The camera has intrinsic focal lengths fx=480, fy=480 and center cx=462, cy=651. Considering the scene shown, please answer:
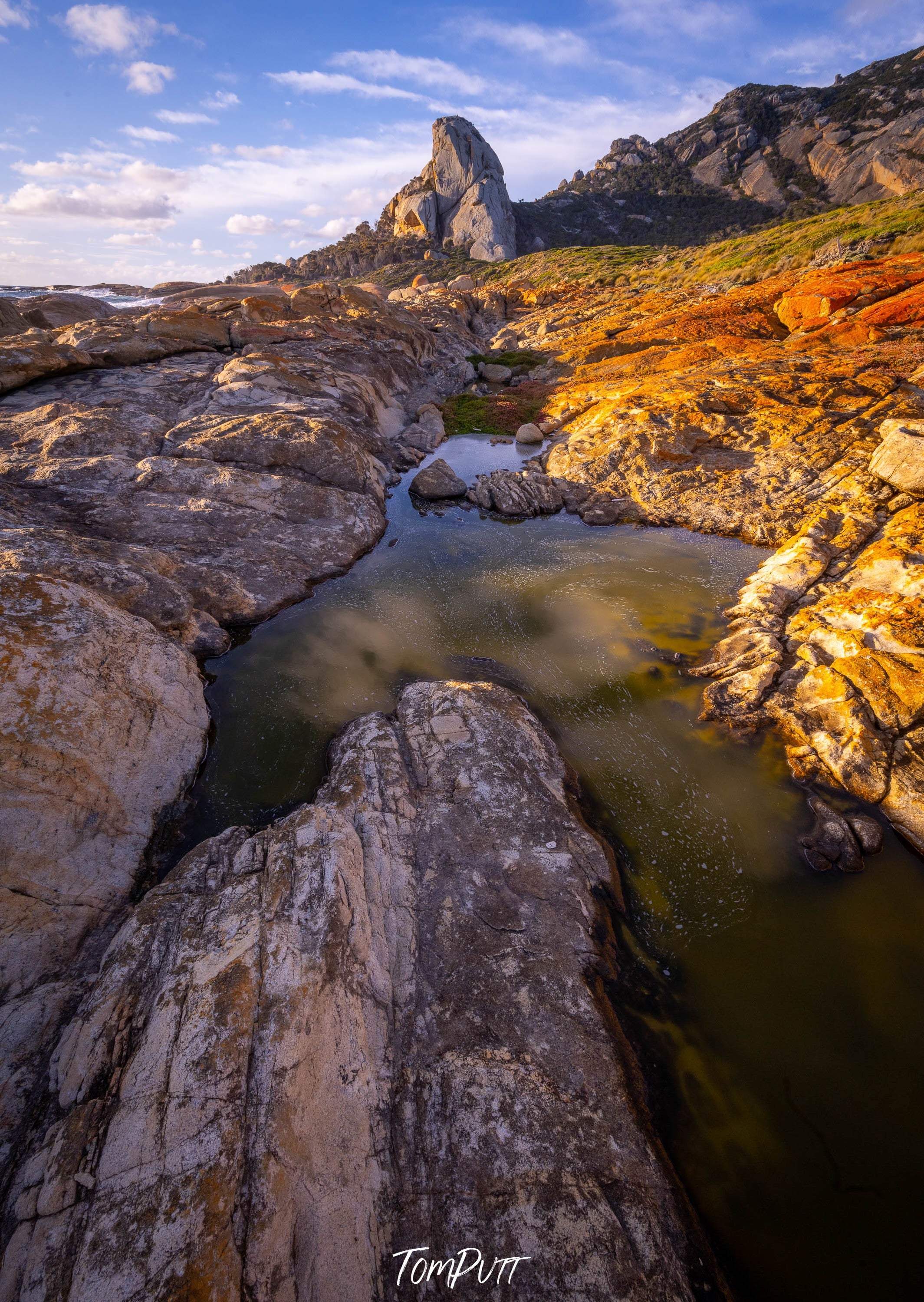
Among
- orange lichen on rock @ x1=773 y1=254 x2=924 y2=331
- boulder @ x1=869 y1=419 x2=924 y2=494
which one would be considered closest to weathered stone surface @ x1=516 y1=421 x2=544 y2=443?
orange lichen on rock @ x1=773 y1=254 x2=924 y2=331

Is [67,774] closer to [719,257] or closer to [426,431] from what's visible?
[426,431]

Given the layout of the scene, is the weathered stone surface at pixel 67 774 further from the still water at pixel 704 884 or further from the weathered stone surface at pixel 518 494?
the weathered stone surface at pixel 518 494

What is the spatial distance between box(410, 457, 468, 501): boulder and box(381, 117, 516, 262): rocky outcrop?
5653 inches

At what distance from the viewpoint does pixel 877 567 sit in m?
13.7

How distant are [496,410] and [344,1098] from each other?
40032 mm

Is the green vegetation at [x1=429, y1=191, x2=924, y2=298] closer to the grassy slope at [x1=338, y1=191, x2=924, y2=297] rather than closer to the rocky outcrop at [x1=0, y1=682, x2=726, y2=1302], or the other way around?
the grassy slope at [x1=338, y1=191, x2=924, y2=297]

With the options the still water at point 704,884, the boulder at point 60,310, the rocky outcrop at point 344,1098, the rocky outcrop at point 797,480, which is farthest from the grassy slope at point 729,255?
the boulder at point 60,310

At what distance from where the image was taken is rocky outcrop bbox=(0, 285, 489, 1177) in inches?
306

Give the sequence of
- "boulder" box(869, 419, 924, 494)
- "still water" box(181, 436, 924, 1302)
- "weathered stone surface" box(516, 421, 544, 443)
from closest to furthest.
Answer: "still water" box(181, 436, 924, 1302), "boulder" box(869, 419, 924, 494), "weathered stone surface" box(516, 421, 544, 443)

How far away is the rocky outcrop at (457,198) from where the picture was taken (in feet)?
435

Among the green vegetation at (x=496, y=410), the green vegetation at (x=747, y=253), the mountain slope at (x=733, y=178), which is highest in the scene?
the mountain slope at (x=733, y=178)

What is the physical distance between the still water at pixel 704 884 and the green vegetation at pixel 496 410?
Result: 2154cm

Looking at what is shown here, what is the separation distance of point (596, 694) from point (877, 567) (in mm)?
8982

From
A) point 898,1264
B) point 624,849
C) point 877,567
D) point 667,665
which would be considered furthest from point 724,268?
point 898,1264
